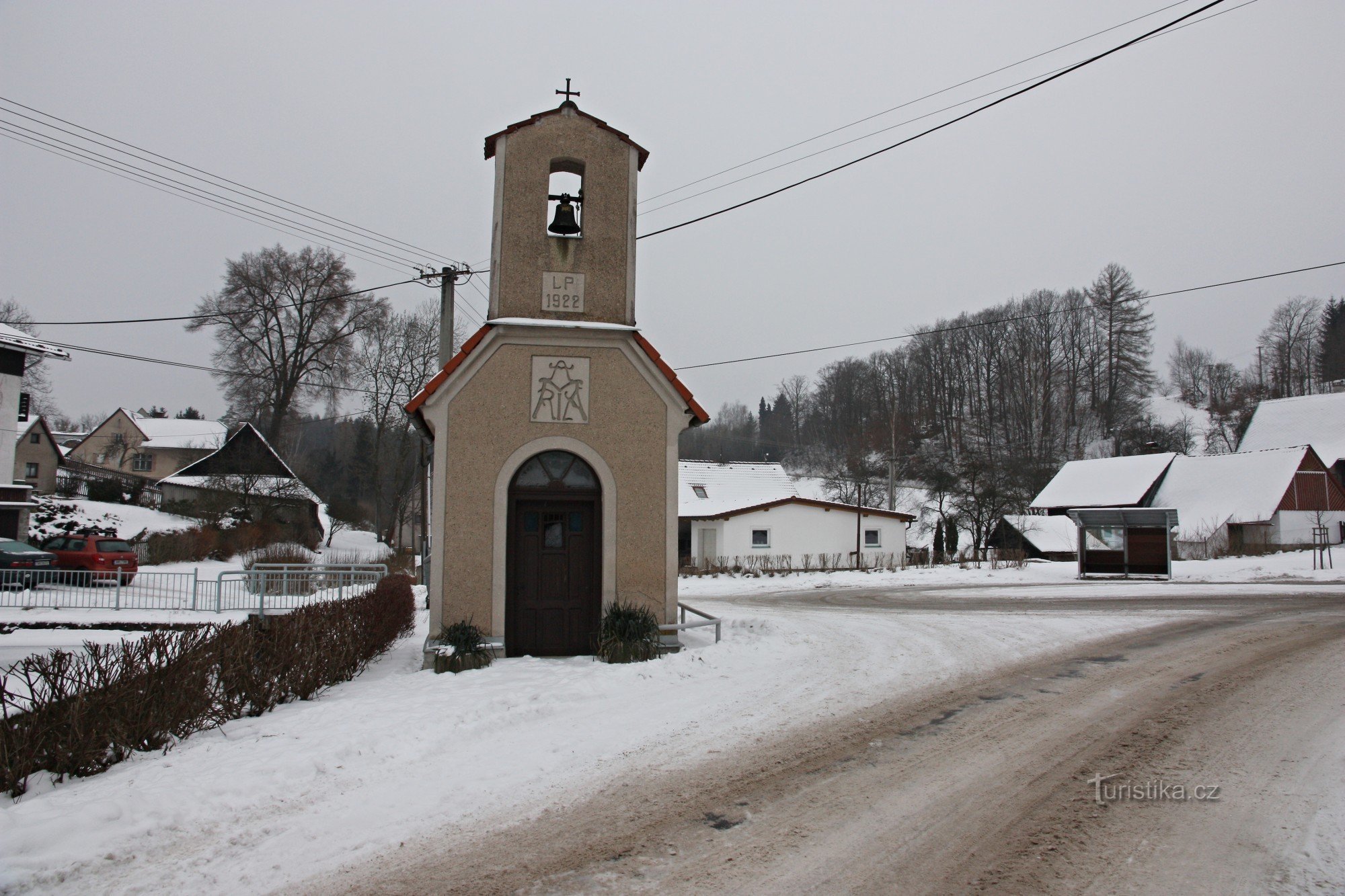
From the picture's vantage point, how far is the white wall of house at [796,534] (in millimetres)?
37250

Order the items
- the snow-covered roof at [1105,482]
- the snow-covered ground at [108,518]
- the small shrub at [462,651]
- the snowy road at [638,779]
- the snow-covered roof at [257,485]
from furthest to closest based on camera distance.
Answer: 1. the snow-covered roof at [1105,482]
2. the snow-covered roof at [257,485]
3. the snow-covered ground at [108,518]
4. the small shrub at [462,651]
5. the snowy road at [638,779]

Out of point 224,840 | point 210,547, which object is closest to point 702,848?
point 224,840

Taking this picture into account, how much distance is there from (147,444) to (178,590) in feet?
161

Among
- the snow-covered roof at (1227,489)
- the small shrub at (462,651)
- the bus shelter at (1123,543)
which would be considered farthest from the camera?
the snow-covered roof at (1227,489)

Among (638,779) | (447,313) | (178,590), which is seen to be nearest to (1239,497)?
(447,313)

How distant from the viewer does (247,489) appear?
38844mm

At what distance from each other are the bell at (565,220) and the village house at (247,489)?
32.9 meters

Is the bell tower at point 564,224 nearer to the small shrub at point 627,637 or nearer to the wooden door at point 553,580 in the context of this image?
the wooden door at point 553,580

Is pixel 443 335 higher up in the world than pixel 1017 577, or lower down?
higher up

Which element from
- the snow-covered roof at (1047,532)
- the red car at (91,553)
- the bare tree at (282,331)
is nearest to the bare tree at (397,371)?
the bare tree at (282,331)

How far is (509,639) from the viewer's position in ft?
34.4

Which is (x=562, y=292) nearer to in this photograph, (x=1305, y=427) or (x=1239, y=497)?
(x=1239, y=497)

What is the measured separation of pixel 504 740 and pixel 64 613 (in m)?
→ 17.8

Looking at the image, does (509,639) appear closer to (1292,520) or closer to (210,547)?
(210,547)
